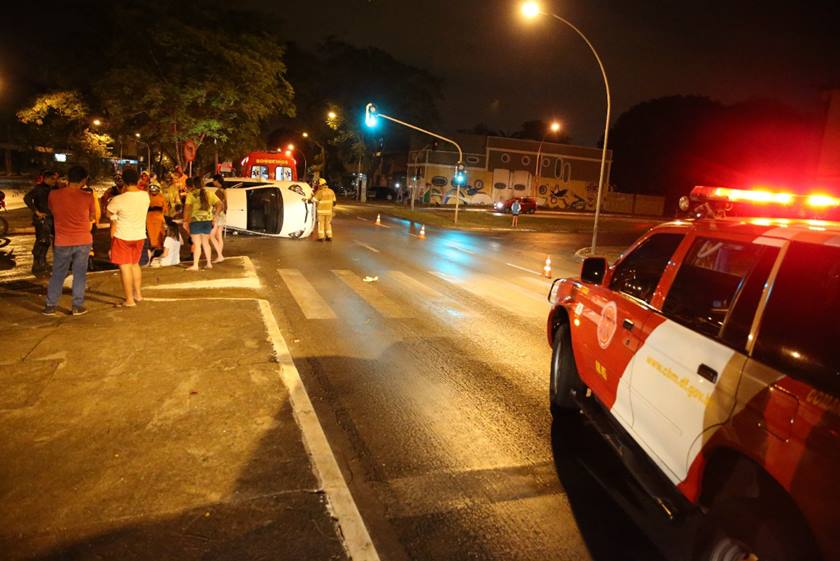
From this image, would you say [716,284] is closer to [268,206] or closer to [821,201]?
[821,201]

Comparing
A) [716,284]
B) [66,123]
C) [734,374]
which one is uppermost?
[66,123]

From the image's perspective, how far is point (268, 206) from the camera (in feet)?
54.8

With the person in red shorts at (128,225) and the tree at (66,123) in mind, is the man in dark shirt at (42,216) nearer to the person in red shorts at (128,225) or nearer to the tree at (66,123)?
the person in red shorts at (128,225)

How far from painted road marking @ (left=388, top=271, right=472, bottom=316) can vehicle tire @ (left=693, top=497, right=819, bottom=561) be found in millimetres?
6305

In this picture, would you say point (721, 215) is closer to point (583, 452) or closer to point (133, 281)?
point (583, 452)

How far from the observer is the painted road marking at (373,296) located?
27.9 feet

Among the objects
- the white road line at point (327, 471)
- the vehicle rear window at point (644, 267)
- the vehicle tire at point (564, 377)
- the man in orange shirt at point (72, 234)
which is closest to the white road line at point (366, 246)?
the man in orange shirt at point (72, 234)

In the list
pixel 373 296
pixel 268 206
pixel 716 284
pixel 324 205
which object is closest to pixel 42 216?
pixel 373 296

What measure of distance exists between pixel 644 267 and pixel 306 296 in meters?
6.33

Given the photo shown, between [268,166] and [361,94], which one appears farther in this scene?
[361,94]

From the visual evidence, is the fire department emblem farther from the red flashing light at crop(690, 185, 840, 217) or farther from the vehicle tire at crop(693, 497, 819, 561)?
the vehicle tire at crop(693, 497, 819, 561)

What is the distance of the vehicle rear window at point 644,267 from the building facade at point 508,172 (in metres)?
56.6

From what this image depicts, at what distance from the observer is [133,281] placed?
7.79 m

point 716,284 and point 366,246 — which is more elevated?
point 716,284
